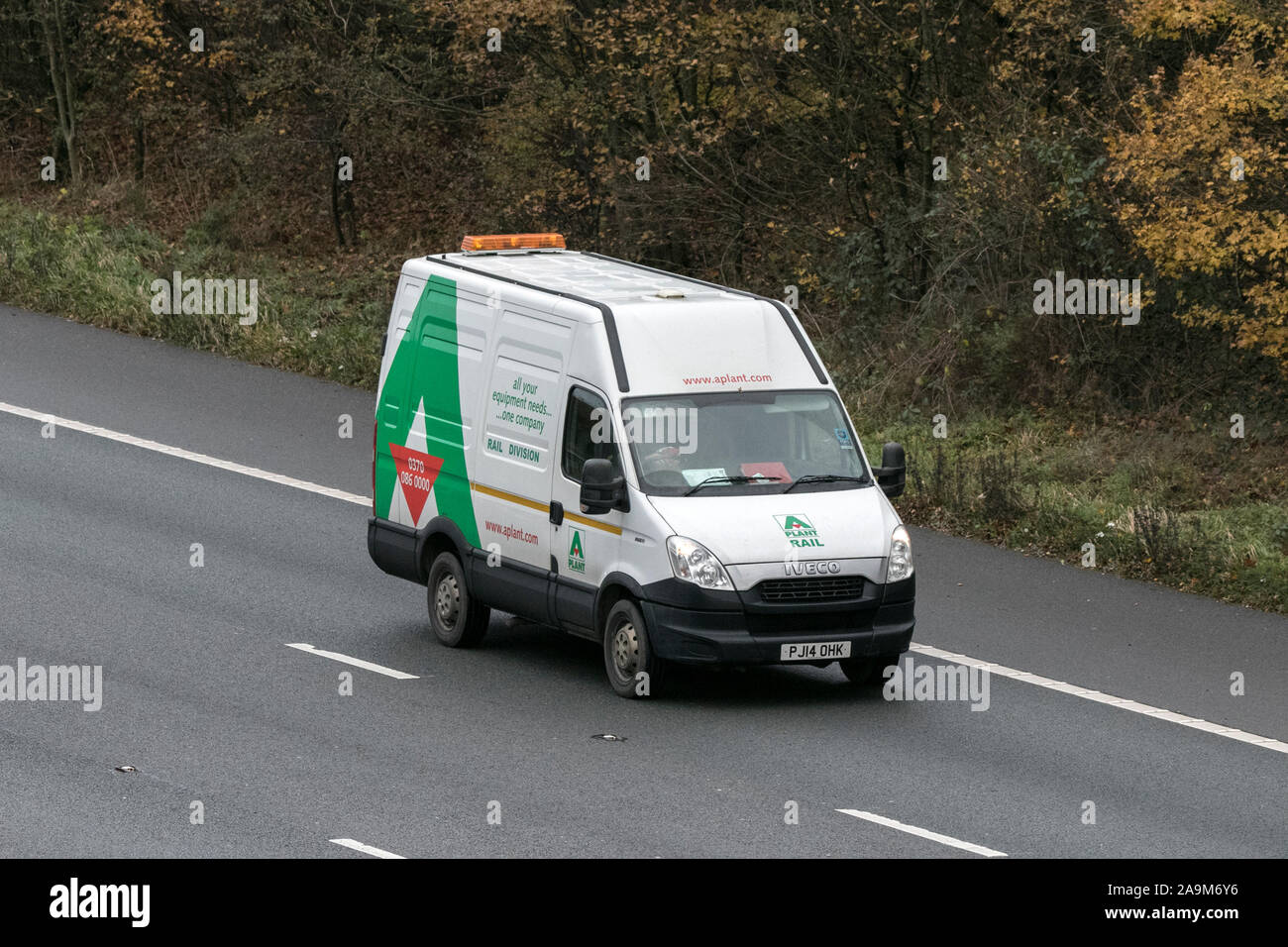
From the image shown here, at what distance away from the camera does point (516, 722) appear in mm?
13227

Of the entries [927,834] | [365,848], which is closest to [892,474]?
[927,834]

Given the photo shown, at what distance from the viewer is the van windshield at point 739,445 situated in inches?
543

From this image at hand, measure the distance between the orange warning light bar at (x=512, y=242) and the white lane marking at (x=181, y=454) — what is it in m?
3.62

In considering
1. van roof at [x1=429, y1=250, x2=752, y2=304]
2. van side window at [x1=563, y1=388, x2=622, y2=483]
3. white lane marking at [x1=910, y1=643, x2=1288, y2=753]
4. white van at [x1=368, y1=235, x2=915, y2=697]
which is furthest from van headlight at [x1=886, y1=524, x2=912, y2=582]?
van roof at [x1=429, y1=250, x2=752, y2=304]

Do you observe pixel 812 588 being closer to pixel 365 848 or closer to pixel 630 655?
pixel 630 655

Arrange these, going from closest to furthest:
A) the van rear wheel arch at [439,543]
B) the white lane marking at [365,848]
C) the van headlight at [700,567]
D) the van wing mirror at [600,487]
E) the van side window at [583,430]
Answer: the white lane marking at [365,848] < the van headlight at [700,567] < the van wing mirror at [600,487] < the van side window at [583,430] < the van rear wheel arch at [439,543]

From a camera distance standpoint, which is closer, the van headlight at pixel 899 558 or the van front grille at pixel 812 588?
the van front grille at pixel 812 588

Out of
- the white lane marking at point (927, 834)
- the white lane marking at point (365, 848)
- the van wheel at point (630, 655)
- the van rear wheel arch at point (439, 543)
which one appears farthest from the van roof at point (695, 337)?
the white lane marking at point (365, 848)

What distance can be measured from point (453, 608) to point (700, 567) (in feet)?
8.55

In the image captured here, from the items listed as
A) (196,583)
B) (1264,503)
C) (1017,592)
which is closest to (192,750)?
(196,583)

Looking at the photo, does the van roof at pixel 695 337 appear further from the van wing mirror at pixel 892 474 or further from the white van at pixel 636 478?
the van wing mirror at pixel 892 474

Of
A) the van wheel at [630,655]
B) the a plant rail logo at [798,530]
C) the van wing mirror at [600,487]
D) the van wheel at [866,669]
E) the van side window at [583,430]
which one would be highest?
the van side window at [583,430]

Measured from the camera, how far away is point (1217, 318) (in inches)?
784

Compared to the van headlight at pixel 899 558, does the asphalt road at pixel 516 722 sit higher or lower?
lower
